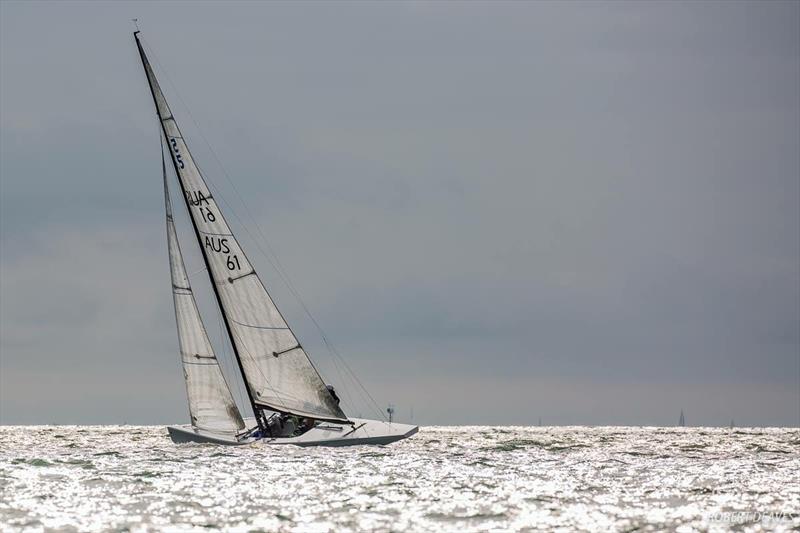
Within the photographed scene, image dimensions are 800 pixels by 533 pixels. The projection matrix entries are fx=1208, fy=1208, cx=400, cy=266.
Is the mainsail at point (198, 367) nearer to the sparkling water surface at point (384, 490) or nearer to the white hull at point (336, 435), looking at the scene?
the white hull at point (336, 435)

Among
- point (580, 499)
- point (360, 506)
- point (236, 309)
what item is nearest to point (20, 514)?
point (360, 506)

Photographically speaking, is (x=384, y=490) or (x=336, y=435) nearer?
(x=384, y=490)

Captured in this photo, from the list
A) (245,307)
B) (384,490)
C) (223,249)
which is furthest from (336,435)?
(384,490)

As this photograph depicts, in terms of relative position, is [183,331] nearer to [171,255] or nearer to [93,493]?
[171,255]

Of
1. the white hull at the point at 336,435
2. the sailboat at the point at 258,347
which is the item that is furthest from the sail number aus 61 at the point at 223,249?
the white hull at the point at 336,435

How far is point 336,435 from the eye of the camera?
48.2 m

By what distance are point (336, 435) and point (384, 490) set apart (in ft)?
43.1

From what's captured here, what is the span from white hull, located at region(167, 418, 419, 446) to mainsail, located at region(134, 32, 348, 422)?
1.23 m

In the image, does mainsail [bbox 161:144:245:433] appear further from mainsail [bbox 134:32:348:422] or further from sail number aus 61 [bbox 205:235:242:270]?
sail number aus 61 [bbox 205:235:242:270]

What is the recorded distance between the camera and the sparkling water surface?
29.1 metres

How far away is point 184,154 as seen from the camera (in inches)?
1919

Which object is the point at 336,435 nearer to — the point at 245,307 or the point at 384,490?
the point at 245,307

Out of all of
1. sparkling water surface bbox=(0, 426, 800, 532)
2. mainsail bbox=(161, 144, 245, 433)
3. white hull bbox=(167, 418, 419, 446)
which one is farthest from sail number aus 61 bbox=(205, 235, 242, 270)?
sparkling water surface bbox=(0, 426, 800, 532)

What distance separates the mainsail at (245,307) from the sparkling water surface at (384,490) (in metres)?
2.54
